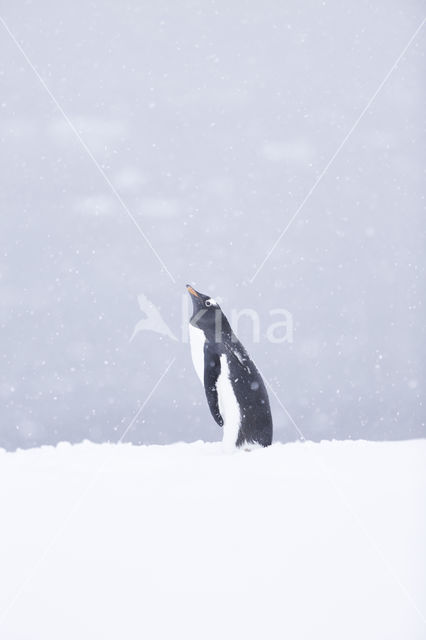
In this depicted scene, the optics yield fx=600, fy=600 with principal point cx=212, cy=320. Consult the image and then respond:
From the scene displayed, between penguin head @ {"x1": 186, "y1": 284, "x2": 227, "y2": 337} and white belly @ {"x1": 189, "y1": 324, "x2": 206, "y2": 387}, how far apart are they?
2 centimetres

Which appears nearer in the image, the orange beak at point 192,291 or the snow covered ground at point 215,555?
the snow covered ground at point 215,555

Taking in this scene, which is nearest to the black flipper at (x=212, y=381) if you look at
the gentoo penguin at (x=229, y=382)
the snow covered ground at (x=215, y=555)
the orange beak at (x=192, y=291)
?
the gentoo penguin at (x=229, y=382)

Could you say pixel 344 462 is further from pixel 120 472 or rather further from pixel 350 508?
pixel 120 472

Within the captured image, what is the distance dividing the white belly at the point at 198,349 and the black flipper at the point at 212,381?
0.07 ft

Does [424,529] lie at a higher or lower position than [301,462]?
lower

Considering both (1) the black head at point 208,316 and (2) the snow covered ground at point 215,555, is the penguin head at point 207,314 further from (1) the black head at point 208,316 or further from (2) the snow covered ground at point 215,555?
(2) the snow covered ground at point 215,555

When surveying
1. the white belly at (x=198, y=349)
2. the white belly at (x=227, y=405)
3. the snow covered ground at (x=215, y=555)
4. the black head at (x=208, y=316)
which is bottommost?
the snow covered ground at (x=215, y=555)

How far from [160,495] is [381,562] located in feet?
1.18

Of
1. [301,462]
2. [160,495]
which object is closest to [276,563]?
[160,495]

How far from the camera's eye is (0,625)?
83 cm

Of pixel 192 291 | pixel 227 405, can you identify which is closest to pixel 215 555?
pixel 227 405

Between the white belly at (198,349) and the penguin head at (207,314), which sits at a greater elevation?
the penguin head at (207,314)

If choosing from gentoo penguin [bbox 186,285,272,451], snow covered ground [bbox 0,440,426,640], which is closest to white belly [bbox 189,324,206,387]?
gentoo penguin [bbox 186,285,272,451]

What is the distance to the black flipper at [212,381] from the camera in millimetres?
1565
